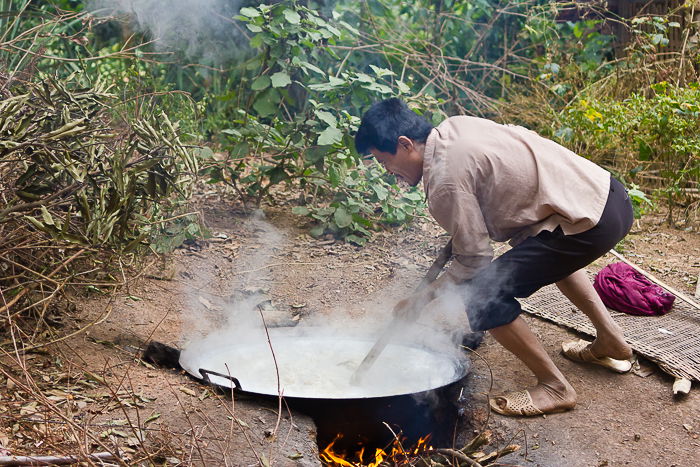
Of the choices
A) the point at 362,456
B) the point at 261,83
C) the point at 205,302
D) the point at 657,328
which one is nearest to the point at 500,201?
the point at 362,456

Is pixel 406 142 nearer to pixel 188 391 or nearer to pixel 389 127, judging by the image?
pixel 389 127

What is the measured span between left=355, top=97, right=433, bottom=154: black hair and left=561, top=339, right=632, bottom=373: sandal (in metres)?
1.49

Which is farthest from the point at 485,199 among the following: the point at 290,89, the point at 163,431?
the point at 290,89

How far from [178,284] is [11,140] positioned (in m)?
1.83

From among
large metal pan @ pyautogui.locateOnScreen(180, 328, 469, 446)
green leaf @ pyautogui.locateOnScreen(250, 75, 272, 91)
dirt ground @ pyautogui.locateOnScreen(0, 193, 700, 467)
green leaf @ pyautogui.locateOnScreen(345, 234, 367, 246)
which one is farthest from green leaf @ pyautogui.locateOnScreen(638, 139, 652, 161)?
large metal pan @ pyautogui.locateOnScreen(180, 328, 469, 446)

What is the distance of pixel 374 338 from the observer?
12.6 feet

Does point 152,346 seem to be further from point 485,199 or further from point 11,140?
point 485,199

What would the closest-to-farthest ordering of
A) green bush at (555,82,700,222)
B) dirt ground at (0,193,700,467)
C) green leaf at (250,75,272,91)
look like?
dirt ground at (0,193,700,467), green leaf at (250,75,272,91), green bush at (555,82,700,222)

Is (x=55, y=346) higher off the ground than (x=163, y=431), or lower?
lower

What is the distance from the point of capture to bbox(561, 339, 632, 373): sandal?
353 cm

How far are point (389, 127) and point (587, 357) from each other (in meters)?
1.64

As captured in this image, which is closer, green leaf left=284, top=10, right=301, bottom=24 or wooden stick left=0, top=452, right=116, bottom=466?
wooden stick left=0, top=452, right=116, bottom=466

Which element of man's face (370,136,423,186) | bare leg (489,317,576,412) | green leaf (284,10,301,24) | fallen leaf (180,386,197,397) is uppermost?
green leaf (284,10,301,24)

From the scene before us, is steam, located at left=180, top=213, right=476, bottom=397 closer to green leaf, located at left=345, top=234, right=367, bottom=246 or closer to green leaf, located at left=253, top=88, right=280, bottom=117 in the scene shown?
green leaf, located at left=345, top=234, right=367, bottom=246
